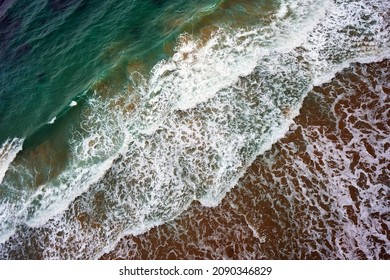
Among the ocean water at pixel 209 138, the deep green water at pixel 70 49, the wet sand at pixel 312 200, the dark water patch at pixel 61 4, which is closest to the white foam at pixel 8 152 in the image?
the ocean water at pixel 209 138

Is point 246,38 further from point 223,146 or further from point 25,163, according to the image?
point 25,163

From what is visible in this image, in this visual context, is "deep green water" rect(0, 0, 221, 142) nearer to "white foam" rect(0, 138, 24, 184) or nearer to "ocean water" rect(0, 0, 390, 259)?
"ocean water" rect(0, 0, 390, 259)

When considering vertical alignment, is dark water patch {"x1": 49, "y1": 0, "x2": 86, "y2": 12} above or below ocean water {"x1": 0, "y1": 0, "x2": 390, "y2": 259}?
above

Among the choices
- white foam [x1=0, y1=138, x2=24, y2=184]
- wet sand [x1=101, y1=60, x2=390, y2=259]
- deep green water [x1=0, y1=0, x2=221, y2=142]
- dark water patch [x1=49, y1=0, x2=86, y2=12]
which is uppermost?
dark water patch [x1=49, y1=0, x2=86, y2=12]

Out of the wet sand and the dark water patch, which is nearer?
the wet sand

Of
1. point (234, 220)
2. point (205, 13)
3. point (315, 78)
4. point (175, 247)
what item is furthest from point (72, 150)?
point (315, 78)

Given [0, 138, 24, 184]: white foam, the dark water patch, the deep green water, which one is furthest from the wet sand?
the dark water patch

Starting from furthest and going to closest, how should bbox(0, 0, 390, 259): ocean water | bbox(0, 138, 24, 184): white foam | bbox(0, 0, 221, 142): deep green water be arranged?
bbox(0, 0, 221, 142): deep green water
bbox(0, 138, 24, 184): white foam
bbox(0, 0, 390, 259): ocean water
